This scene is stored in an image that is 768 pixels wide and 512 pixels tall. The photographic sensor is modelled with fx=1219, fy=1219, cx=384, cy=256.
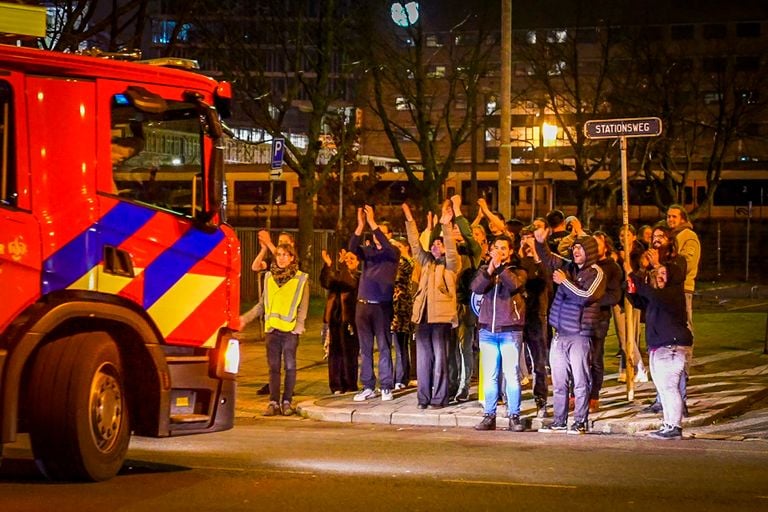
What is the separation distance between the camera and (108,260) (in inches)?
328

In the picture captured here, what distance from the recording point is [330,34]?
101ft

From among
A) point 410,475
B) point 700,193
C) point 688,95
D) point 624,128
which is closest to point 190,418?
point 410,475

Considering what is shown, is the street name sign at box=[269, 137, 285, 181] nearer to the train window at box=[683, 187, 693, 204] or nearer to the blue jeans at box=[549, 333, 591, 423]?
the blue jeans at box=[549, 333, 591, 423]

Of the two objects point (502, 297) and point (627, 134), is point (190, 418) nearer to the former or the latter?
point (502, 297)

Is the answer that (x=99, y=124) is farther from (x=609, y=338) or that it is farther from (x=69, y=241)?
(x=609, y=338)

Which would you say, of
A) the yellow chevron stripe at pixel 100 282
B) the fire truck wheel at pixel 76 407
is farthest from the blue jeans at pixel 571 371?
the yellow chevron stripe at pixel 100 282

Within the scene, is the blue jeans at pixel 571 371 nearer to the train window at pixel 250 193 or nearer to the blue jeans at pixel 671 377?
the blue jeans at pixel 671 377

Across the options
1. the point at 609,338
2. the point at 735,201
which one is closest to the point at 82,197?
the point at 609,338

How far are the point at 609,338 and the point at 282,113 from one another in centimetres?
1256

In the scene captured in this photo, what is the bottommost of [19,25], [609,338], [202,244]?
[609,338]

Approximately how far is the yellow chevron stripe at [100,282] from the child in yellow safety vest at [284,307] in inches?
200

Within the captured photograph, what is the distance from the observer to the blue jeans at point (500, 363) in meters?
12.4

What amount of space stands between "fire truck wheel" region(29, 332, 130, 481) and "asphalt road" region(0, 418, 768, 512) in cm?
17

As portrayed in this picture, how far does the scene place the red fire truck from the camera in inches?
316
